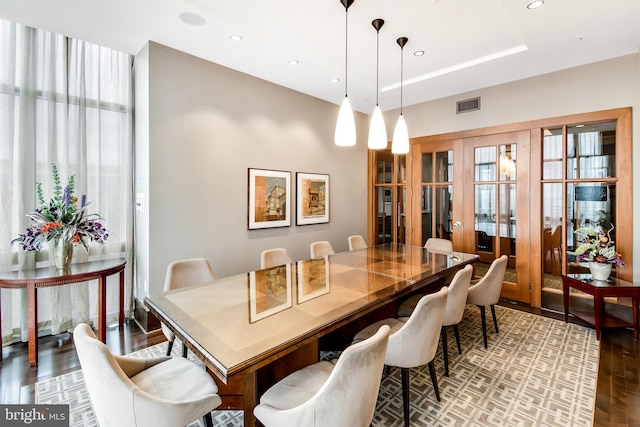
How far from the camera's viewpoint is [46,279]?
2.50 metres

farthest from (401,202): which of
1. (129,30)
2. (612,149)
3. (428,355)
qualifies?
(129,30)

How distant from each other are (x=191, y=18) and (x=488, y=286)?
3651 millimetres

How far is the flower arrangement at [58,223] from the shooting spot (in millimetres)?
2646

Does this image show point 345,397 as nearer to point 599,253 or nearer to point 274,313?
point 274,313

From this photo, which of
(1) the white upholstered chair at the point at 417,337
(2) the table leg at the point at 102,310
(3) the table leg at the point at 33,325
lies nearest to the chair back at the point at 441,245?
(1) the white upholstered chair at the point at 417,337

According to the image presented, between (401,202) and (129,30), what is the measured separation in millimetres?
4423

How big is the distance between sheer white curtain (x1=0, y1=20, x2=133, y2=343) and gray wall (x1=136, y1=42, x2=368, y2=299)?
33 cm

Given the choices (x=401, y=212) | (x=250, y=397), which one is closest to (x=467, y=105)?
(x=401, y=212)

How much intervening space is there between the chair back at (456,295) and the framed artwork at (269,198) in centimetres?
252

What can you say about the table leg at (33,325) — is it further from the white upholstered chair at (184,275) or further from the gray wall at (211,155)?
the white upholstered chair at (184,275)

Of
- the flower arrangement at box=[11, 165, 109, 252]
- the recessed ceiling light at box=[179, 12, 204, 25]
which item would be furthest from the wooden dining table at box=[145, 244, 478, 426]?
the recessed ceiling light at box=[179, 12, 204, 25]

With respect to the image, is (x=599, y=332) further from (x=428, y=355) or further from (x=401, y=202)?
(x=401, y=202)

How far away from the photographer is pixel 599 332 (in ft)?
9.80

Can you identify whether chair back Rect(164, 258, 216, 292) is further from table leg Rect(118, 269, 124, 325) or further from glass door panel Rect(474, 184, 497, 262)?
glass door panel Rect(474, 184, 497, 262)
